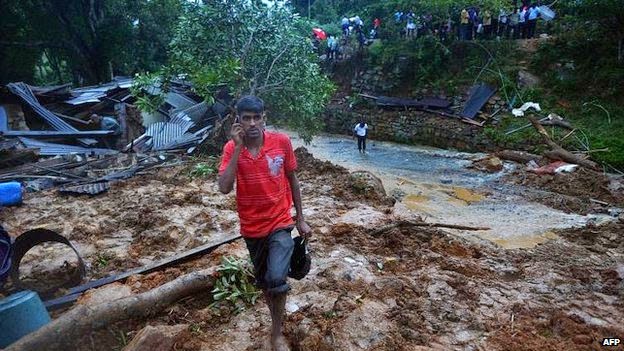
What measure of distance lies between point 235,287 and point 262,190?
1386 mm

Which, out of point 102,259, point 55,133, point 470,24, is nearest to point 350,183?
point 102,259

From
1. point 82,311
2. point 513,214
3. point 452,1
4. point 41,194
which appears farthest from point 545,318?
point 452,1

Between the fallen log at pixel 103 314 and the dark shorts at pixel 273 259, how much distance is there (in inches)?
39.9

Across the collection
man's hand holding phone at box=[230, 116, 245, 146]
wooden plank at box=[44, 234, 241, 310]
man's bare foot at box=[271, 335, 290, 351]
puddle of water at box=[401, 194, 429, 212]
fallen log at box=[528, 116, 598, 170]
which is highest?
man's hand holding phone at box=[230, 116, 245, 146]

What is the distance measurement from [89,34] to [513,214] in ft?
62.9

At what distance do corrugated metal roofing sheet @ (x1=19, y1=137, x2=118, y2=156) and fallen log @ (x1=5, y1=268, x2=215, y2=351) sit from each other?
812 centimetres

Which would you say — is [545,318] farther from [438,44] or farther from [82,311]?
[438,44]

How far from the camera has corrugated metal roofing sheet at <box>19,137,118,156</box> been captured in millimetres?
10183

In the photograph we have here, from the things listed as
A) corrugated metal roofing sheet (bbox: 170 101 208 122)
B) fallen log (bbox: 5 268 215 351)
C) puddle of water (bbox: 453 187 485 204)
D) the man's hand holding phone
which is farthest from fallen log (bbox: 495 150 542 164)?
the man's hand holding phone

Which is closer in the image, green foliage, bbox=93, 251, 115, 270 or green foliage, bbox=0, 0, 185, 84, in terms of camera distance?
green foliage, bbox=93, 251, 115, 270

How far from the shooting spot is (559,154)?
39.4ft

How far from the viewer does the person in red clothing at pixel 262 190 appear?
9.34 feet

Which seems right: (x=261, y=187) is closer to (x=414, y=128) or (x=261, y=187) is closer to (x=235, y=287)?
(x=235, y=287)

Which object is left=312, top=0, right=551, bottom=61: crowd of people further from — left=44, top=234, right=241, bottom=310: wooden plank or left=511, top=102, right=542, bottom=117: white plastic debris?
left=44, top=234, right=241, bottom=310: wooden plank
